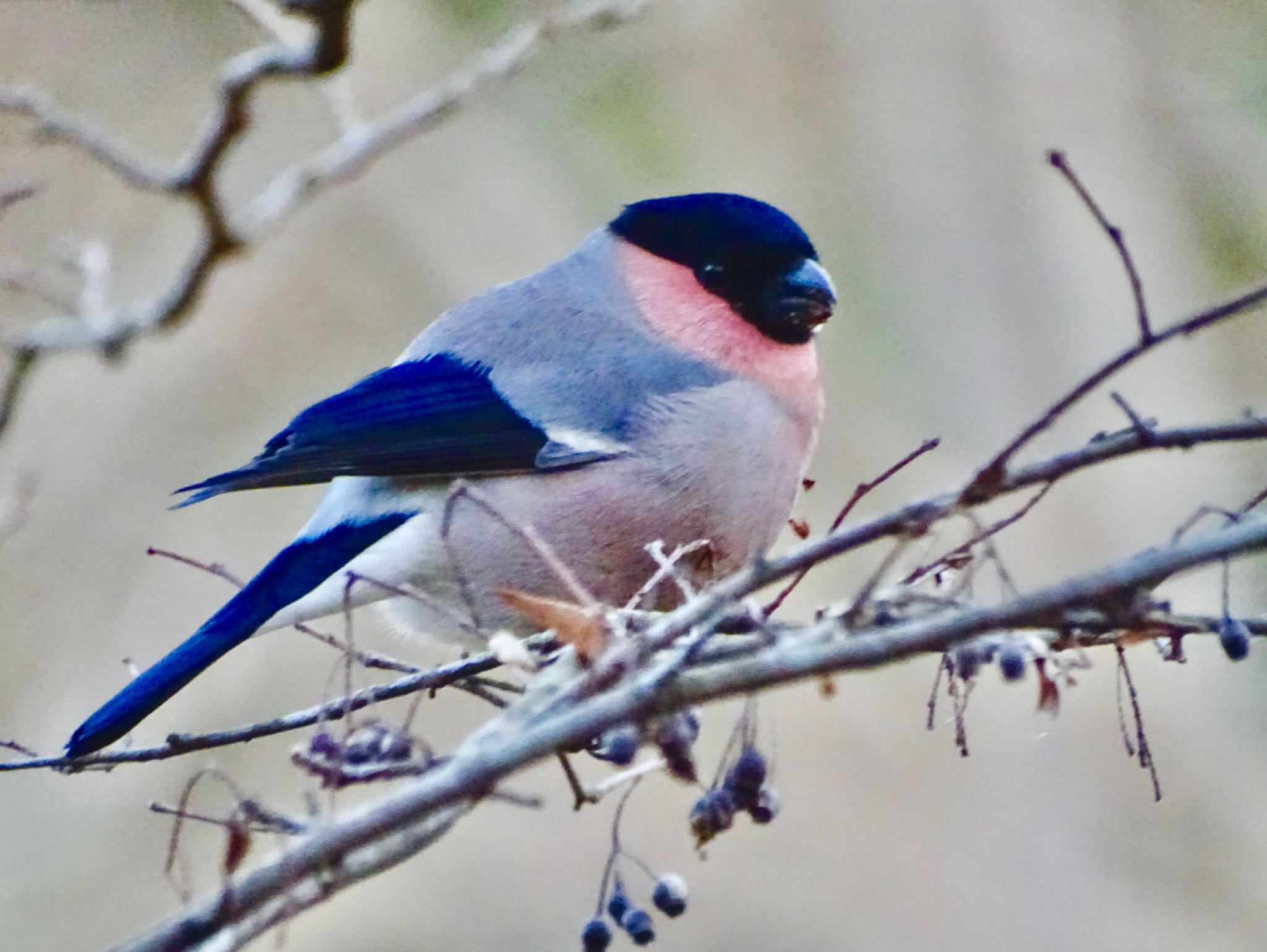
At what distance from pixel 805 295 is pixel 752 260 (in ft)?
0.23

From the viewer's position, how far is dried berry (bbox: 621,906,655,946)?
3.00ft

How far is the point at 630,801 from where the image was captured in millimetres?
2373

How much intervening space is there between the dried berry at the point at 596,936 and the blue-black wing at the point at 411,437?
0.54m

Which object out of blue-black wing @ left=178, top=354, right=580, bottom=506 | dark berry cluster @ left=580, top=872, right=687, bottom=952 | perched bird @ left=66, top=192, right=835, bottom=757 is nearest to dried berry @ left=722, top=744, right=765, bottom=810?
dark berry cluster @ left=580, top=872, right=687, bottom=952

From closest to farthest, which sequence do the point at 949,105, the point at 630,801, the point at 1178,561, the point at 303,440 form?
the point at 1178,561 < the point at 303,440 < the point at 630,801 < the point at 949,105

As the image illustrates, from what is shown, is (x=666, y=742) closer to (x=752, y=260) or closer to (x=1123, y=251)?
(x=1123, y=251)

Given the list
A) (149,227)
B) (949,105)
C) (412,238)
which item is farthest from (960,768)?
(149,227)

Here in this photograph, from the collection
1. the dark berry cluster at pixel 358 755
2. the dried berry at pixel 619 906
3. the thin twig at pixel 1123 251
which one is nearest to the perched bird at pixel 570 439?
the dried berry at pixel 619 906

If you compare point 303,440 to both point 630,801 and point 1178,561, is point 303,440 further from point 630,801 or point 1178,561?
point 630,801

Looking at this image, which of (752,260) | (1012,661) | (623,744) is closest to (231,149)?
(752,260)

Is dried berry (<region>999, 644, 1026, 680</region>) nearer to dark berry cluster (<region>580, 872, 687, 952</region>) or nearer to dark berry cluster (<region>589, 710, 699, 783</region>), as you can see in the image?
dark berry cluster (<region>589, 710, 699, 783</region>)

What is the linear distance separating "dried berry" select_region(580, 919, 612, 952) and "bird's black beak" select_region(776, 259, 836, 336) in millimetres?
778

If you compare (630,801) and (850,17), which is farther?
(850,17)

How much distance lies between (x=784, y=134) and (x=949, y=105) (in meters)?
0.30
